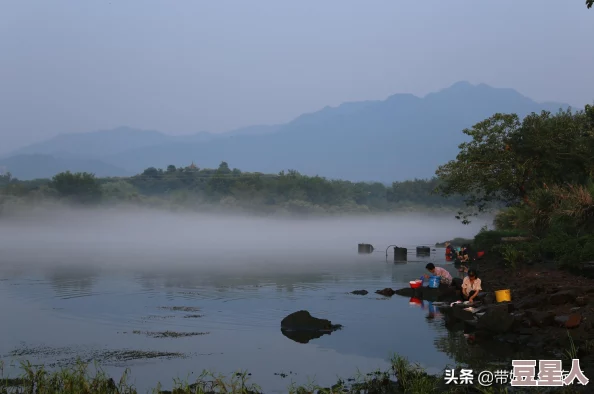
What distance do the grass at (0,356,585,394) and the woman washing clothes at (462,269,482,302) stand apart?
10791 millimetres

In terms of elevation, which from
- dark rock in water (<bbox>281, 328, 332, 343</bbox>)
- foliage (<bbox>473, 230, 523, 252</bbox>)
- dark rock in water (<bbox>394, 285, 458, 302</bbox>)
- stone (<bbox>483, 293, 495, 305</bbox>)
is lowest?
dark rock in water (<bbox>281, 328, 332, 343</bbox>)

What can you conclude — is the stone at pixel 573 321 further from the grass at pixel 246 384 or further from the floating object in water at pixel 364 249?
the floating object in water at pixel 364 249

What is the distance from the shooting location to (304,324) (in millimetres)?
27844

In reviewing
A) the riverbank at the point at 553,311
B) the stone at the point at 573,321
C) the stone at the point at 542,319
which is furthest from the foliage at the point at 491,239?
the stone at the point at 573,321

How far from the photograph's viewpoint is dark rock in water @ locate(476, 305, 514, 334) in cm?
2386

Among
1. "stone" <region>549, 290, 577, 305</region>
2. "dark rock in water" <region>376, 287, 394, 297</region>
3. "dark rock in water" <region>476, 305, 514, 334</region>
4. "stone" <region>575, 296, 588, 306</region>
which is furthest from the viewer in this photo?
"dark rock in water" <region>376, 287, 394, 297</region>

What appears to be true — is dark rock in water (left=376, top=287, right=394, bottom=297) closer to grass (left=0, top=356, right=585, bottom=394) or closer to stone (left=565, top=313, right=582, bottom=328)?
stone (left=565, top=313, right=582, bottom=328)

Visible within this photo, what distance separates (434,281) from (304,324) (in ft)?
37.0

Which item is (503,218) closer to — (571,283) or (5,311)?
(571,283)

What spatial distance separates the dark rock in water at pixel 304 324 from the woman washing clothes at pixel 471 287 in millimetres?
6170

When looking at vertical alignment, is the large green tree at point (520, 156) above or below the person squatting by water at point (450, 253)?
above

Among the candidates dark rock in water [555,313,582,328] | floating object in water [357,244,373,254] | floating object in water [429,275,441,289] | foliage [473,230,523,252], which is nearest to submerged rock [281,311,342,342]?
dark rock in water [555,313,582,328]

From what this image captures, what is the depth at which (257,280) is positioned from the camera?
1939 inches

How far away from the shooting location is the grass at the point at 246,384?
16.0 meters
